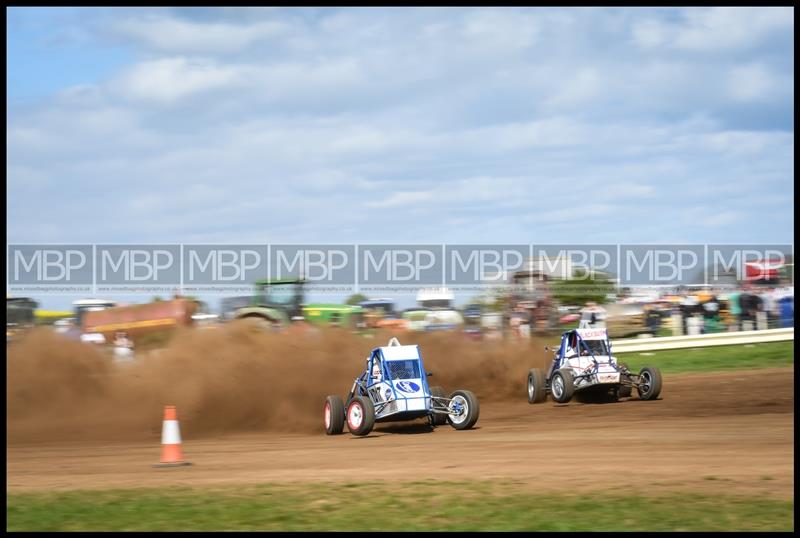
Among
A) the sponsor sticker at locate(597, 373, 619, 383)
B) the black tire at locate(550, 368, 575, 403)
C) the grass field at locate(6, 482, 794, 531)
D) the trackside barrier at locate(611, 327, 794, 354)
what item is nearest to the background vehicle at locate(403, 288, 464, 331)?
the trackside barrier at locate(611, 327, 794, 354)

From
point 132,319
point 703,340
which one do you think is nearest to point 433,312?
point 703,340

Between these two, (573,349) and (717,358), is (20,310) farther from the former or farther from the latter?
(717,358)

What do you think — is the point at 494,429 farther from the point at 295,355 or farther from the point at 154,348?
the point at 154,348

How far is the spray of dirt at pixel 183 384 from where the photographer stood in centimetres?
1622

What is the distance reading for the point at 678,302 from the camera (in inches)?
1252

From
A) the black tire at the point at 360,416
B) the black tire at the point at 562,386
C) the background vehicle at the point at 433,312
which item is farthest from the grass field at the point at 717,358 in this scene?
the black tire at the point at 360,416

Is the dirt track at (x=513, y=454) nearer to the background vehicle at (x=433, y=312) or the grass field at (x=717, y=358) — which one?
the grass field at (x=717, y=358)

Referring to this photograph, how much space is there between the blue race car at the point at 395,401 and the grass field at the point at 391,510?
5.49 m

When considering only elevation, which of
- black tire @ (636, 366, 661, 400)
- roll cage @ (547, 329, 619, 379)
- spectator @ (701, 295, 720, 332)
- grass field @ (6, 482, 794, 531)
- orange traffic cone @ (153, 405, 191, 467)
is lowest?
grass field @ (6, 482, 794, 531)

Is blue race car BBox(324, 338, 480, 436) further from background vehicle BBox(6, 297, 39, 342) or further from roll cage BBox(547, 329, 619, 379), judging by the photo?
background vehicle BBox(6, 297, 39, 342)

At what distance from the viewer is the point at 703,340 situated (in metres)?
29.1

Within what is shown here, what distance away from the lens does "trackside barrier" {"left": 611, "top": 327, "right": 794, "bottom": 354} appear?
2878 cm

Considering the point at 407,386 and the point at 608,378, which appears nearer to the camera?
the point at 407,386

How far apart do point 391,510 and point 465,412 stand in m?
6.95
